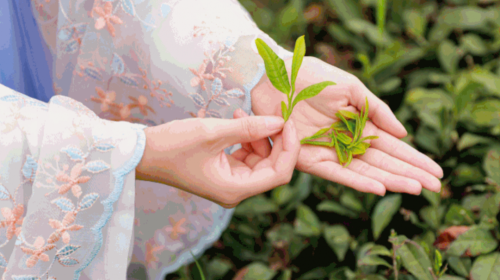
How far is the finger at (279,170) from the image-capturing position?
0.87 m

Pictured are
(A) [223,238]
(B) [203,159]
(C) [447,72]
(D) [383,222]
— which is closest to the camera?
(B) [203,159]

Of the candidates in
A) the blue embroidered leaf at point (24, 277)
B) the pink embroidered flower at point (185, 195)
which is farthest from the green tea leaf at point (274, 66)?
the blue embroidered leaf at point (24, 277)

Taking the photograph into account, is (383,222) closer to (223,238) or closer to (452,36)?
(223,238)

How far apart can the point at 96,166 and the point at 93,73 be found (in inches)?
15.8

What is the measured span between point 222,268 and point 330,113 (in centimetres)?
62

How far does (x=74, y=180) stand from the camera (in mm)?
752

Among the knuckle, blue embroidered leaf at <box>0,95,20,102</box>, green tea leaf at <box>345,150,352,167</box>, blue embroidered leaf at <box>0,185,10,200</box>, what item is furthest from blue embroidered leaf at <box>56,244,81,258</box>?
green tea leaf at <box>345,150,352,167</box>

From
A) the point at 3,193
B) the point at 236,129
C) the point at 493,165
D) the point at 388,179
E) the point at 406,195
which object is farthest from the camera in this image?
the point at 406,195

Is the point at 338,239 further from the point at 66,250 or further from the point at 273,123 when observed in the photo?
the point at 66,250

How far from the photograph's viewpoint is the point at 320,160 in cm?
101

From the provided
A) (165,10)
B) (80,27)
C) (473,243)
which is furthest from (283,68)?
(473,243)

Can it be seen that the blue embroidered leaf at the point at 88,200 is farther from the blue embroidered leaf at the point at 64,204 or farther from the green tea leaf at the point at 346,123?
the green tea leaf at the point at 346,123

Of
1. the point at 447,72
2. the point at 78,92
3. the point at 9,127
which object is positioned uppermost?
the point at 9,127

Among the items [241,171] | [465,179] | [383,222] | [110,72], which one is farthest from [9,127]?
[465,179]
